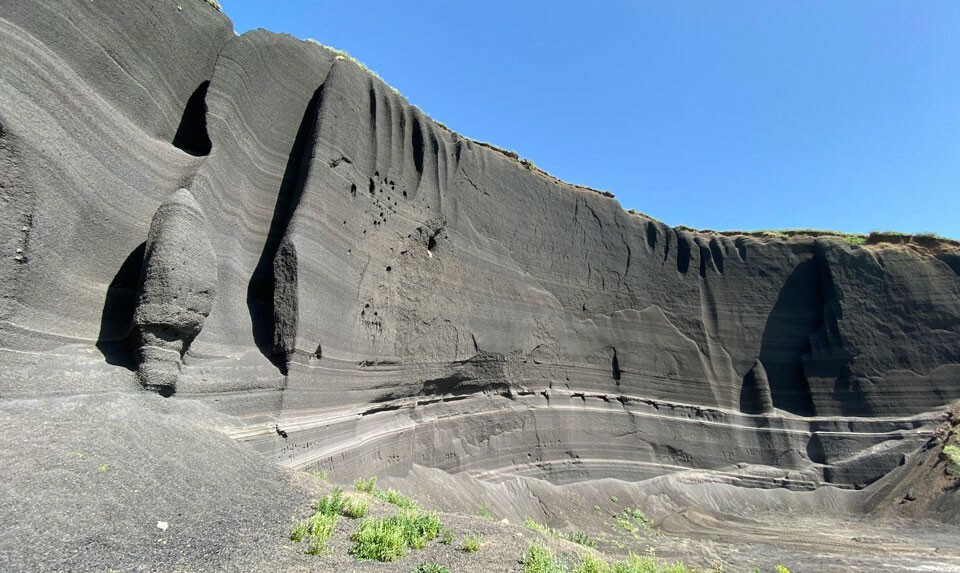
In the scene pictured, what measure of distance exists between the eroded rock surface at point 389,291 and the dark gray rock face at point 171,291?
0.03 metres

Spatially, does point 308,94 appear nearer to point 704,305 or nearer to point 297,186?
point 297,186

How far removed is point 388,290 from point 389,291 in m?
0.03

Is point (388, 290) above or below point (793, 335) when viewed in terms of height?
below

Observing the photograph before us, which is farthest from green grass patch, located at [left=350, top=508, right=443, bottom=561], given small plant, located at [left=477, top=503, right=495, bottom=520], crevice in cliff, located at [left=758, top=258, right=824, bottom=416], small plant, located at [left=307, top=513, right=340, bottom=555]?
crevice in cliff, located at [left=758, top=258, right=824, bottom=416]

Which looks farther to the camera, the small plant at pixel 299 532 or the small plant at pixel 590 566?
the small plant at pixel 590 566

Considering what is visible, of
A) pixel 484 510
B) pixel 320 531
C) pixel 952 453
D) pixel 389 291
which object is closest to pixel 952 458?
pixel 952 453

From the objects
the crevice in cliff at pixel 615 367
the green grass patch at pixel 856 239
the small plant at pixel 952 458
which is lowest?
the small plant at pixel 952 458

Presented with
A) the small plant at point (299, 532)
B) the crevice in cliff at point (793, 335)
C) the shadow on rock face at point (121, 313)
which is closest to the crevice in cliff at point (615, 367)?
the crevice in cliff at point (793, 335)

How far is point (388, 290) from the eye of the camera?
9.59 metres

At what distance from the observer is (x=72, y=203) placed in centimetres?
507

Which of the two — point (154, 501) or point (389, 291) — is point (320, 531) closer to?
point (154, 501)

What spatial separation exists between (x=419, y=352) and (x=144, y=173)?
18.8ft

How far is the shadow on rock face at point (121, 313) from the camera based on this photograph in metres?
5.24

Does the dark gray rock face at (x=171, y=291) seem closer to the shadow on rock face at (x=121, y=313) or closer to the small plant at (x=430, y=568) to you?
the shadow on rock face at (x=121, y=313)
